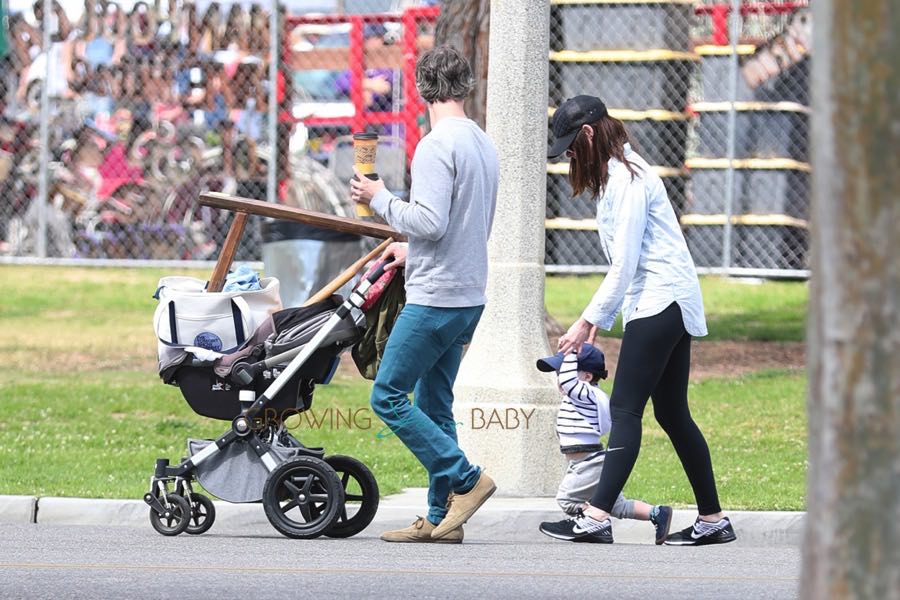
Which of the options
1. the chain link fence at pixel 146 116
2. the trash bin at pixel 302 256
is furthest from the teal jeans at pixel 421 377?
the chain link fence at pixel 146 116

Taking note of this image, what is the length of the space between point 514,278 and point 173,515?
2.07 meters

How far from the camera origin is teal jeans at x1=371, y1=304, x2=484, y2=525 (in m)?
6.73

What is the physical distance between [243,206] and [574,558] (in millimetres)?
1934

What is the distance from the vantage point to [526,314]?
849 cm

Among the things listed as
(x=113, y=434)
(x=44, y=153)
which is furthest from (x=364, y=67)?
(x=113, y=434)

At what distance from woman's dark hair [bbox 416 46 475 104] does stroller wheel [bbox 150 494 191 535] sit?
6.37ft

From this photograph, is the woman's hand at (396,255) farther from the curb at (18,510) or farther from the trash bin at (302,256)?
the trash bin at (302,256)

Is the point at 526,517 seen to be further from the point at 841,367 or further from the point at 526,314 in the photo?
the point at 841,367

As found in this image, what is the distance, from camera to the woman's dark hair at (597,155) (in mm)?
6891

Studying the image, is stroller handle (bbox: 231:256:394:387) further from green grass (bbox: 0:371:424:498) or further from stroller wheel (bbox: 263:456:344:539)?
green grass (bbox: 0:371:424:498)

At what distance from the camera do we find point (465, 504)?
698 cm

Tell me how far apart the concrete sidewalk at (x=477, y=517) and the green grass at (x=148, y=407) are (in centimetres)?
27

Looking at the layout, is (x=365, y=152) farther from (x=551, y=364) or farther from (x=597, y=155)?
(x=551, y=364)

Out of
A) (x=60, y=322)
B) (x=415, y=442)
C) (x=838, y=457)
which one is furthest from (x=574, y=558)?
(x=60, y=322)
